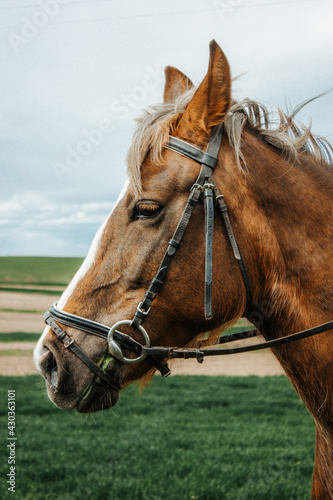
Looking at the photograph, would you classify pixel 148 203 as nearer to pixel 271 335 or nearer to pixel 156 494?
pixel 271 335

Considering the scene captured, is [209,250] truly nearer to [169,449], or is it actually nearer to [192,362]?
[169,449]

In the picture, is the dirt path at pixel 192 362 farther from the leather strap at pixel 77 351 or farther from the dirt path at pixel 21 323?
the leather strap at pixel 77 351

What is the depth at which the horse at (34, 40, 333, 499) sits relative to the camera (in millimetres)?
2229

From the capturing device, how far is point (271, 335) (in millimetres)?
2426

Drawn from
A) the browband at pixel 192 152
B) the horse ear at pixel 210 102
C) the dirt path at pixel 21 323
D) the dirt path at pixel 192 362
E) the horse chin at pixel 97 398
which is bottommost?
the dirt path at pixel 21 323

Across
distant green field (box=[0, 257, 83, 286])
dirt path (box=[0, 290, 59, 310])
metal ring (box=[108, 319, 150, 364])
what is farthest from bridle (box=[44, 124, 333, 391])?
distant green field (box=[0, 257, 83, 286])

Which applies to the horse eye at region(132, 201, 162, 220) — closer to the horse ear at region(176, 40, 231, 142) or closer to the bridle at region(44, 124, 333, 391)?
the bridle at region(44, 124, 333, 391)

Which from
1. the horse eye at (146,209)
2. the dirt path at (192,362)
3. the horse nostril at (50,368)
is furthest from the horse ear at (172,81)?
the dirt path at (192,362)

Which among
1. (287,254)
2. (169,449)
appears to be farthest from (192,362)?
(287,254)

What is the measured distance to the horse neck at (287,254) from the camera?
2.26 meters

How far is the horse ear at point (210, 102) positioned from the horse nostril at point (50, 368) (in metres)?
1.32

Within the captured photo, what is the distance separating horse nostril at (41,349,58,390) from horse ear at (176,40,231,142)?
4.31 ft

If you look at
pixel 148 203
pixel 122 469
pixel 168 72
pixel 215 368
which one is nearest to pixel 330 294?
pixel 148 203

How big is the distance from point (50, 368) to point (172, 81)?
2036 millimetres
